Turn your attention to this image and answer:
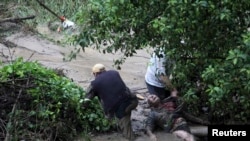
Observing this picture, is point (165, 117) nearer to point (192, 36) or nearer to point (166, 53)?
point (166, 53)

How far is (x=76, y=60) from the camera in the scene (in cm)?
1409

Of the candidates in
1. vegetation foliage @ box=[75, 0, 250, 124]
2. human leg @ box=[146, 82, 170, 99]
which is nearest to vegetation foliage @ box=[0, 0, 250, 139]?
vegetation foliage @ box=[75, 0, 250, 124]

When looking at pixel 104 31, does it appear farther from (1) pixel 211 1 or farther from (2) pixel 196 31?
(1) pixel 211 1

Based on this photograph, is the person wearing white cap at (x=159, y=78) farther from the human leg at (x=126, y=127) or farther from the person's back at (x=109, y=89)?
the human leg at (x=126, y=127)

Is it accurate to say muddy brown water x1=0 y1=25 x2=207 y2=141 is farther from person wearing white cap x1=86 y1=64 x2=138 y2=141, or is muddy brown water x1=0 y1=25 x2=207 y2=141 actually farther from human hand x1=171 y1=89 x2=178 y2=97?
human hand x1=171 y1=89 x2=178 y2=97

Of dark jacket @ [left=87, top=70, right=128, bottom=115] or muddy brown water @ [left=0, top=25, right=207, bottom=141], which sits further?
muddy brown water @ [left=0, top=25, right=207, bottom=141]

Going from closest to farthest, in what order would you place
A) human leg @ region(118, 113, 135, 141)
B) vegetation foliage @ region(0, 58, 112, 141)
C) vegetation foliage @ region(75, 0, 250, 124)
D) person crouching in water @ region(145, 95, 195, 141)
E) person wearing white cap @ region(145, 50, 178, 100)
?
vegetation foliage @ region(75, 0, 250, 124) < vegetation foliage @ region(0, 58, 112, 141) < person wearing white cap @ region(145, 50, 178, 100) < human leg @ region(118, 113, 135, 141) < person crouching in water @ region(145, 95, 195, 141)

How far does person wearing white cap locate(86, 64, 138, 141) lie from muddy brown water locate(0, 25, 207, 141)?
1.31 feet

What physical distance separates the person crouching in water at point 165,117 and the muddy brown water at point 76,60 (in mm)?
166

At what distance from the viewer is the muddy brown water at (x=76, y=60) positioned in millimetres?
10571

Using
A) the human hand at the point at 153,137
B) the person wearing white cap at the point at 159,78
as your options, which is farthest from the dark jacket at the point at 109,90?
the human hand at the point at 153,137

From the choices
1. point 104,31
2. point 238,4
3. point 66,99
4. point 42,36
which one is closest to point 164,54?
point 104,31

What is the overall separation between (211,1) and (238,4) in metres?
0.34

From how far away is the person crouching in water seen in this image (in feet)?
26.8
